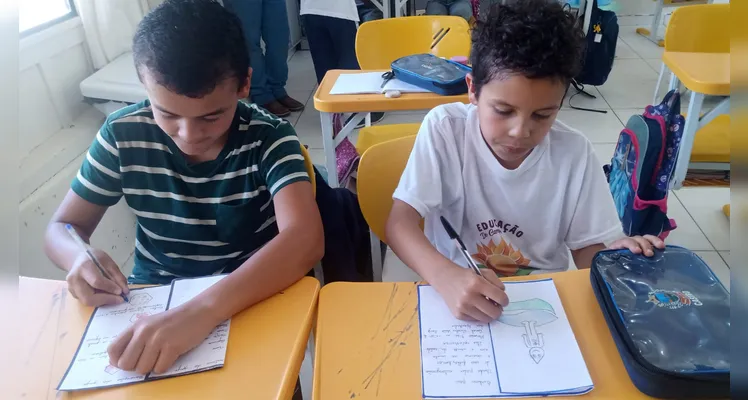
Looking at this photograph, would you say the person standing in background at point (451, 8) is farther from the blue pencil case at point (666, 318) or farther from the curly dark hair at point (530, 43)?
the blue pencil case at point (666, 318)

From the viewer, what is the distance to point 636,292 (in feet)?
2.33

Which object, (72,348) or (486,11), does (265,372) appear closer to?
(72,348)

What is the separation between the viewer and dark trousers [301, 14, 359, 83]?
2957mm

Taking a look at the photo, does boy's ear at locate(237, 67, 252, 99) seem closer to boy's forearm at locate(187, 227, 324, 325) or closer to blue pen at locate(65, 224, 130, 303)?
boy's forearm at locate(187, 227, 324, 325)

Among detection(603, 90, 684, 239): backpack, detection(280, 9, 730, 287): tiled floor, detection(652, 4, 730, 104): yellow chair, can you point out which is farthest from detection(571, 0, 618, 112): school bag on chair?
detection(603, 90, 684, 239): backpack

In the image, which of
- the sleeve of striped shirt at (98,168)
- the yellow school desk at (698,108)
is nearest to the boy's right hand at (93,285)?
the sleeve of striped shirt at (98,168)

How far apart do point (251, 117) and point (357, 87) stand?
31.7 inches

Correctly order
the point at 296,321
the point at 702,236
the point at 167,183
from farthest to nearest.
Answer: the point at 702,236 → the point at 167,183 → the point at 296,321

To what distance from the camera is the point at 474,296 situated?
0.73m

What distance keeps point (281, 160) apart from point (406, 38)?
1387 mm

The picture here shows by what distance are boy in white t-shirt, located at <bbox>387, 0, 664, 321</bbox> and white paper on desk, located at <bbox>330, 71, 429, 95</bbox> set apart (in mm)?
658

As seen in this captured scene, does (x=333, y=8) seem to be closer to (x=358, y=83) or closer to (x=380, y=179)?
(x=358, y=83)

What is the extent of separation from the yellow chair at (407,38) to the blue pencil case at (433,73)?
0.27 m

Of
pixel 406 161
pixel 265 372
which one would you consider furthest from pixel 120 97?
pixel 265 372
